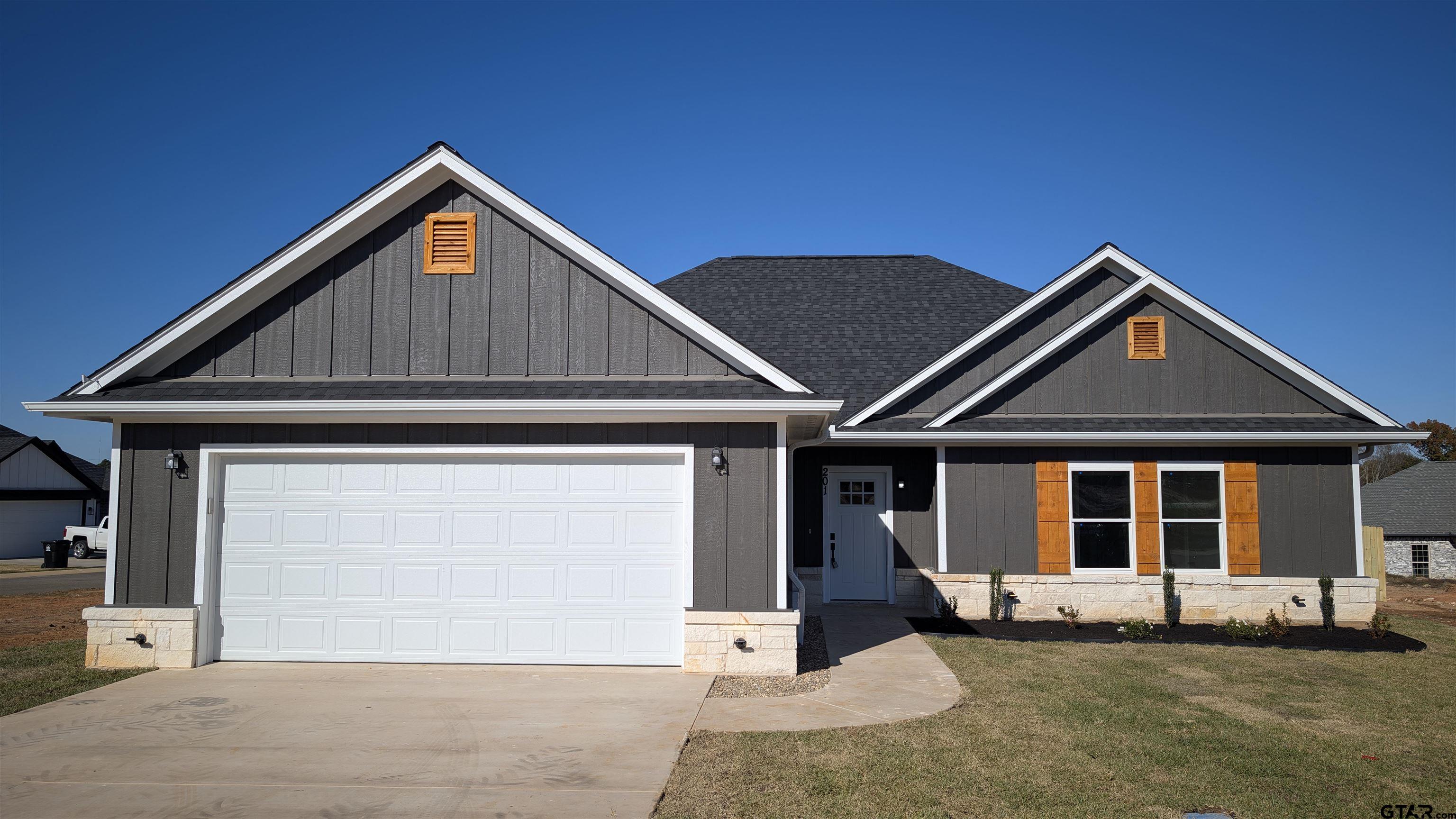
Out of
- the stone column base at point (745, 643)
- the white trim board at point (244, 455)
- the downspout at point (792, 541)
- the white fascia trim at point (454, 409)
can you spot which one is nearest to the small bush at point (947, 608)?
the downspout at point (792, 541)

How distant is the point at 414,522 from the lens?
961 centimetres

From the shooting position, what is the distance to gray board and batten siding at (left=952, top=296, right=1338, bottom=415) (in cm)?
1339

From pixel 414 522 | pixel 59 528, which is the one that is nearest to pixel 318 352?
pixel 414 522

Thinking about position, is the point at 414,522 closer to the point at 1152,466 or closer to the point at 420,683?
the point at 420,683

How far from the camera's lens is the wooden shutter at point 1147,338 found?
13523 mm

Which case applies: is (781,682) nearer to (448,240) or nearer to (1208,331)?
(448,240)

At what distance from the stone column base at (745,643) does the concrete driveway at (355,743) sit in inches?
9.5

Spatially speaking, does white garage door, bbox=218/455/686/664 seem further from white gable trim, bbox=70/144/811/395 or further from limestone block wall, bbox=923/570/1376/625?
limestone block wall, bbox=923/570/1376/625

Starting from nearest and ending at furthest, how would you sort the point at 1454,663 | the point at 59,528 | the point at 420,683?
the point at 420,683 < the point at 1454,663 < the point at 59,528

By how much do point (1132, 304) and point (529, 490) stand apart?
31.9 ft

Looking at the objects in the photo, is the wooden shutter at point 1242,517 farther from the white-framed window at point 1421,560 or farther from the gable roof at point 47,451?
the gable roof at point 47,451

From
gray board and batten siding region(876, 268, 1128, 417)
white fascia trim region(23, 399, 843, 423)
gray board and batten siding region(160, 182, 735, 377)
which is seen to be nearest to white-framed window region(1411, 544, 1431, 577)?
gray board and batten siding region(876, 268, 1128, 417)

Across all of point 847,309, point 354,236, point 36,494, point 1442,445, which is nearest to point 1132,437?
point 847,309

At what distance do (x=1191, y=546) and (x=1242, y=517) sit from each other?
0.85m
